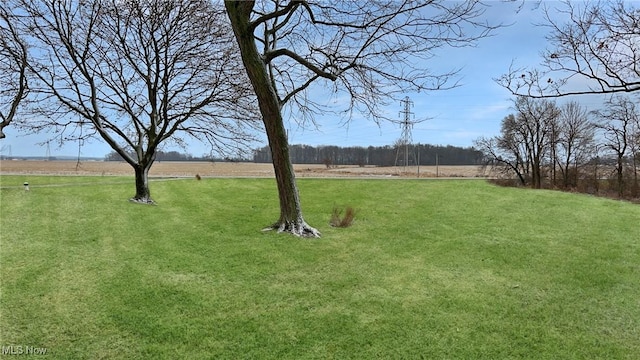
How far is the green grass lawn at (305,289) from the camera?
3516mm

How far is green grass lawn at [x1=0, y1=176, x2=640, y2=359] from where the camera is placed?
11.5ft

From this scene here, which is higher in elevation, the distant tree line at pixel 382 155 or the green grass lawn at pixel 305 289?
the distant tree line at pixel 382 155

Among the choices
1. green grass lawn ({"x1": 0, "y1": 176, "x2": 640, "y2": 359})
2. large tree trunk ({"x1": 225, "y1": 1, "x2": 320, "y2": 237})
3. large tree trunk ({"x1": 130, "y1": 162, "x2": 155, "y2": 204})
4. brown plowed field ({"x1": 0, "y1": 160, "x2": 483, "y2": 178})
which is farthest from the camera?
brown plowed field ({"x1": 0, "y1": 160, "x2": 483, "y2": 178})

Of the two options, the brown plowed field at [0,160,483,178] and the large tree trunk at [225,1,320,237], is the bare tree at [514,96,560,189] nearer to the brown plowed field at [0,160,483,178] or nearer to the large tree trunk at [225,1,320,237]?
the brown plowed field at [0,160,483,178]

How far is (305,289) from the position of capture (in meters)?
4.82

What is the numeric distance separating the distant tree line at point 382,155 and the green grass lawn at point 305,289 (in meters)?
37.1

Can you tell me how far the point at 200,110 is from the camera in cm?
1170

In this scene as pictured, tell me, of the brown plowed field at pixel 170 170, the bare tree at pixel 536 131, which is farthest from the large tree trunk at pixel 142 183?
the bare tree at pixel 536 131

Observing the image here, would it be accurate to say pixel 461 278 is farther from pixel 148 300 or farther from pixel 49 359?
pixel 49 359

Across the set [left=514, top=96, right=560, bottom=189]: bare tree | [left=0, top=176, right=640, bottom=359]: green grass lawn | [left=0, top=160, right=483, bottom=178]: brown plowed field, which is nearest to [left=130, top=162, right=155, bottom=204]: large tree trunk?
[left=0, top=176, right=640, bottom=359]: green grass lawn

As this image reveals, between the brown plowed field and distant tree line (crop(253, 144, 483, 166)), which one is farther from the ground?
distant tree line (crop(253, 144, 483, 166))

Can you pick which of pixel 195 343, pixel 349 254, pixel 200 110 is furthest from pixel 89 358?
pixel 200 110

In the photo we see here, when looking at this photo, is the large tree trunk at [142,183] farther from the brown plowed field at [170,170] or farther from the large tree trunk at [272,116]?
the brown plowed field at [170,170]

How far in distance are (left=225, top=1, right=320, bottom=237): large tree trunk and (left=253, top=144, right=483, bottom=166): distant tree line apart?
122 ft
